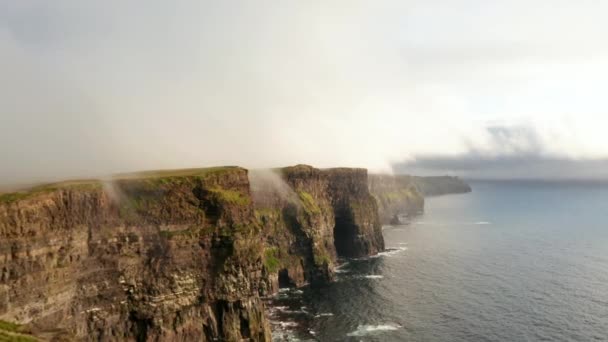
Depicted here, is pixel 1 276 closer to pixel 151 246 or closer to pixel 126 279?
pixel 126 279

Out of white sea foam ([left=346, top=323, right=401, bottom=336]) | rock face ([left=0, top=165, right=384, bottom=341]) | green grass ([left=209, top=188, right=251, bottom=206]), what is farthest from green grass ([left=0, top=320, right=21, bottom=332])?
white sea foam ([left=346, top=323, right=401, bottom=336])

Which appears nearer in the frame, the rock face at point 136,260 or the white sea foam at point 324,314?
the rock face at point 136,260

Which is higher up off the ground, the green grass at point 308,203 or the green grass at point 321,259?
the green grass at point 308,203

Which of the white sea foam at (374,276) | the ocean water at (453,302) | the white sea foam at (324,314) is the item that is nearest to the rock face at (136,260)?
the ocean water at (453,302)

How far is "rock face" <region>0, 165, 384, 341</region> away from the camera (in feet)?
218

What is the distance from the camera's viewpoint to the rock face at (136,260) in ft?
218

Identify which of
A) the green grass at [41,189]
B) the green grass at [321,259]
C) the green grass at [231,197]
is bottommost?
the green grass at [321,259]

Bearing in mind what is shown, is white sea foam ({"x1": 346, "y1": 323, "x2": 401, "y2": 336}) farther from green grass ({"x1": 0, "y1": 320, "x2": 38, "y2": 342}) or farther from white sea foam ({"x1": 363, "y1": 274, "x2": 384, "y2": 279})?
green grass ({"x1": 0, "y1": 320, "x2": 38, "y2": 342})

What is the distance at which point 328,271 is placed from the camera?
150250 mm

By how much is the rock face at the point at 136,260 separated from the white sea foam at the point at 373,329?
2313 cm

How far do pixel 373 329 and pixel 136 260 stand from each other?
58.8 meters

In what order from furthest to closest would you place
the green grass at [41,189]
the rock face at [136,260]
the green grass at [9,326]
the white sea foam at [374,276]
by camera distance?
the white sea foam at [374,276] < the green grass at [41,189] < the rock face at [136,260] < the green grass at [9,326]

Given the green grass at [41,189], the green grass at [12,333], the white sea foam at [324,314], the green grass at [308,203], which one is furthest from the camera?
the green grass at [308,203]

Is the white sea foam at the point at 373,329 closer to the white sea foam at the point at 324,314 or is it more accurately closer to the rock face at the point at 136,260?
the white sea foam at the point at 324,314
